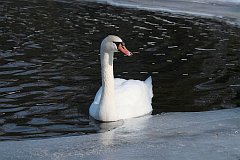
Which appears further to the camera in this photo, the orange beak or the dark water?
the dark water

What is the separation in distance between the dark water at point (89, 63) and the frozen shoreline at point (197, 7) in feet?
2.29

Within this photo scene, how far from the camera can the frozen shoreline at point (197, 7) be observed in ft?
54.1

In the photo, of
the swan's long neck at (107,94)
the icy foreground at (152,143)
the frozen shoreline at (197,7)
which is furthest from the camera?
the frozen shoreline at (197,7)

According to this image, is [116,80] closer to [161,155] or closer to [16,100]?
[16,100]

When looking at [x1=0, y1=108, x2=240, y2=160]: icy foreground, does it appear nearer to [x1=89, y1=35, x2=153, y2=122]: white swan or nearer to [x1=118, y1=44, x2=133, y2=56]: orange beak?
[x1=89, y1=35, x2=153, y2=122]: white swan

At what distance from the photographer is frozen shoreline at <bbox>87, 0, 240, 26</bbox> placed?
1650 centimetres

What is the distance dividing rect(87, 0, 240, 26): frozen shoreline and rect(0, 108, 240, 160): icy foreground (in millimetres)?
8997

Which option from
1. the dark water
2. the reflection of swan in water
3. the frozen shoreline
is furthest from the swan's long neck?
the frozen shoreline

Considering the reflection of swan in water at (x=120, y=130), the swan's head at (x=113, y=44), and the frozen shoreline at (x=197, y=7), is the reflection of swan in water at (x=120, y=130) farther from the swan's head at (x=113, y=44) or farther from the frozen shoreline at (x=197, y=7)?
the frozen shoreline at (x=197, y=7)

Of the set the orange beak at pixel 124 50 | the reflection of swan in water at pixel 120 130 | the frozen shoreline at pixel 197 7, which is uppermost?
the orange beak at pixel 124 50

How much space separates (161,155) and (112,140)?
88 cm

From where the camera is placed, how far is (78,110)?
316 inches

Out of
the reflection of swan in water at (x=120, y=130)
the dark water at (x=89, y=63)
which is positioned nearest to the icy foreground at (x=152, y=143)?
the reflection of swan in water at (x=120, y=130)

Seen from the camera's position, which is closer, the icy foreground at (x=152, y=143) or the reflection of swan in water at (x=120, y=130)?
the icy foreground at (x=152, y=143)
